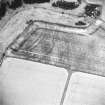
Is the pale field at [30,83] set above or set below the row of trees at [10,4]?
below

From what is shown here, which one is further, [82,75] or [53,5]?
[53,5]

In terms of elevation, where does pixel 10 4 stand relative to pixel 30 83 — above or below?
above

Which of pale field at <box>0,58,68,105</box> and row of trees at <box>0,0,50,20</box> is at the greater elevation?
row of trees at <box>0,0,50,20</box>

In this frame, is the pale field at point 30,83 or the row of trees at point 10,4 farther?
the row of trees at point 10,4

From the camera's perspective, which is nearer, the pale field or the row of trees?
the pale field

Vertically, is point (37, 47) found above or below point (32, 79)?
above

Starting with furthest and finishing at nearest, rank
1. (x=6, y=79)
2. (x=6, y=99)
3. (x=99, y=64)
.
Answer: (x=99, y=64) → (x=6, y=79) → (x=6, y=99)

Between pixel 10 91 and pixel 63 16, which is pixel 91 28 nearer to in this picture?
pixel 63 16

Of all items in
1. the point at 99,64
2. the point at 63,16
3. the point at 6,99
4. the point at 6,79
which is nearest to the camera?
the point at 6,99

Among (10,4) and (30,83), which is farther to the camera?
(10,4)

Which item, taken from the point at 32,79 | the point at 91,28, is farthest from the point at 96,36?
the point at 32,79

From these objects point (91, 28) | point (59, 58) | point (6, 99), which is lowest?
point (6, 99)
